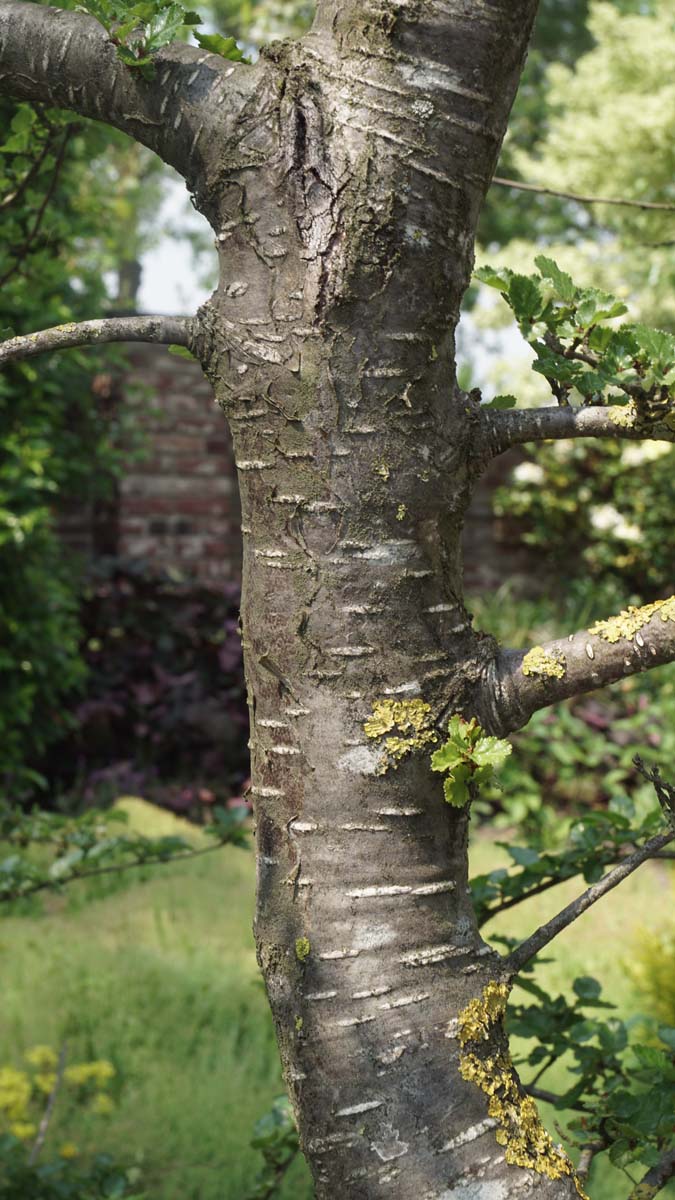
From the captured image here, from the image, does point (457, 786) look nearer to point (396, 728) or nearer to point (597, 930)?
point (396, 728)

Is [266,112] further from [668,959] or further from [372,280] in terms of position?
[668,959]

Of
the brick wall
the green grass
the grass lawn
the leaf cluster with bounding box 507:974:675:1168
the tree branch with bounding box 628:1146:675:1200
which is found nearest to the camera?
the tree branch with bounding box 628:1146:675:1200

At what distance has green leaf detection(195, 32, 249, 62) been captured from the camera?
3.46 ft

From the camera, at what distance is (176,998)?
3.44 meters

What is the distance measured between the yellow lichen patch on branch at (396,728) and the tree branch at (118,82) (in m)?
0.52

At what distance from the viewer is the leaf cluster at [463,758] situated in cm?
96

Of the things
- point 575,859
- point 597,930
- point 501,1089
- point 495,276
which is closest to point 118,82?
point 495,276

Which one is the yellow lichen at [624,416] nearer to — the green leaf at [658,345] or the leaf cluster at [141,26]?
the green leaf at [658,345]

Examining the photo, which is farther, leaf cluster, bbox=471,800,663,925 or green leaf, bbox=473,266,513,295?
leaf cluster, bbox=471,800,663,925

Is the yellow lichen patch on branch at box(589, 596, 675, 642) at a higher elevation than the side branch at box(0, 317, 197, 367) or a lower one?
lower

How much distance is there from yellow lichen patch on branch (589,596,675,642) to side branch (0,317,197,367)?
47 cm

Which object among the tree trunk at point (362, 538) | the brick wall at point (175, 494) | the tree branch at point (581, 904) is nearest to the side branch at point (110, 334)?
the tree trunk at point (362, 538)

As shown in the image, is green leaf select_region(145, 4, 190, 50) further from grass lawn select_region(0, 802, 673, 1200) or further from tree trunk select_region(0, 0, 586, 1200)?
grass lawn select_region(0, 802, 673, 1200)

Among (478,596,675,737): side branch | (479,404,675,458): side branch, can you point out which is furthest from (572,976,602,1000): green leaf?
(479,404,675,458): side branch
